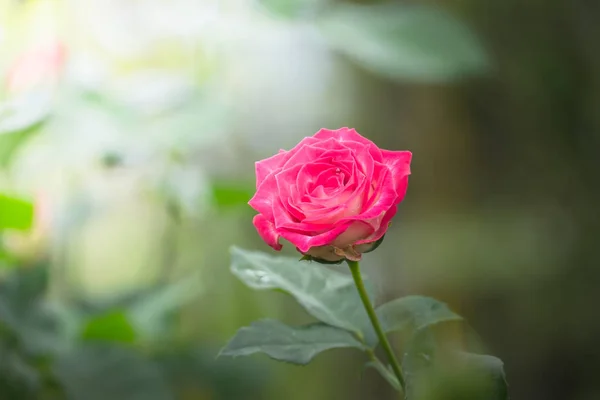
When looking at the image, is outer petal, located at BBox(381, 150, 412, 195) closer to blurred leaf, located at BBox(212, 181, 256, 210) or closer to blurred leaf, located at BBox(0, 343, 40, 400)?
blurred leaf, located at BBox(212, 181, 256, 210)

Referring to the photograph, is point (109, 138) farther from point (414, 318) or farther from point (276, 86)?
point (414, 318)

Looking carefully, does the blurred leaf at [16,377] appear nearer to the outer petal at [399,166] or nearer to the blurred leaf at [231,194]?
the blurred leaf at [231,194]

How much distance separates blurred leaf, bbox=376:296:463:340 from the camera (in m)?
0.41

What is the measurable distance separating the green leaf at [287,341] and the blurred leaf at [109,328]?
410 millimetres

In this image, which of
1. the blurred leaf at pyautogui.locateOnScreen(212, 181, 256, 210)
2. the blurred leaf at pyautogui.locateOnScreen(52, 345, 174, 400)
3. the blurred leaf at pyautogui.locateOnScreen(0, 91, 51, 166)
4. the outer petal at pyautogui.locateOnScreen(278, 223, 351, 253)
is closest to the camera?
the outer petal at pyautogui.locateOnScreen(278, 223, 351, 253)

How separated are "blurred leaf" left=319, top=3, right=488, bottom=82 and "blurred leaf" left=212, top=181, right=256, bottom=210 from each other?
271 millimetres

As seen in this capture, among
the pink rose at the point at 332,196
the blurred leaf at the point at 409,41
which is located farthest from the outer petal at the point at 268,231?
the blurred leaf at the point at 409,41

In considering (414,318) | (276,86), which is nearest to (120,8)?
(276,86)

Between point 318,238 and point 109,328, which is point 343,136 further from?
point 109,328

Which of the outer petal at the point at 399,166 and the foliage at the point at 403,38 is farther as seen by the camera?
the foliage at the point at 403,38

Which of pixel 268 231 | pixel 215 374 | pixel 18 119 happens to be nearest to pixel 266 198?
pixel 268 231

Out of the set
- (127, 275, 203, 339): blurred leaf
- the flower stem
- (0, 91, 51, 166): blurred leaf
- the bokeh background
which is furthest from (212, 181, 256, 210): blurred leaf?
the flower stem

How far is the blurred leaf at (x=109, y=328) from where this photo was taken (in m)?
0.77

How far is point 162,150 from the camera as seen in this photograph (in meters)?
0.88
